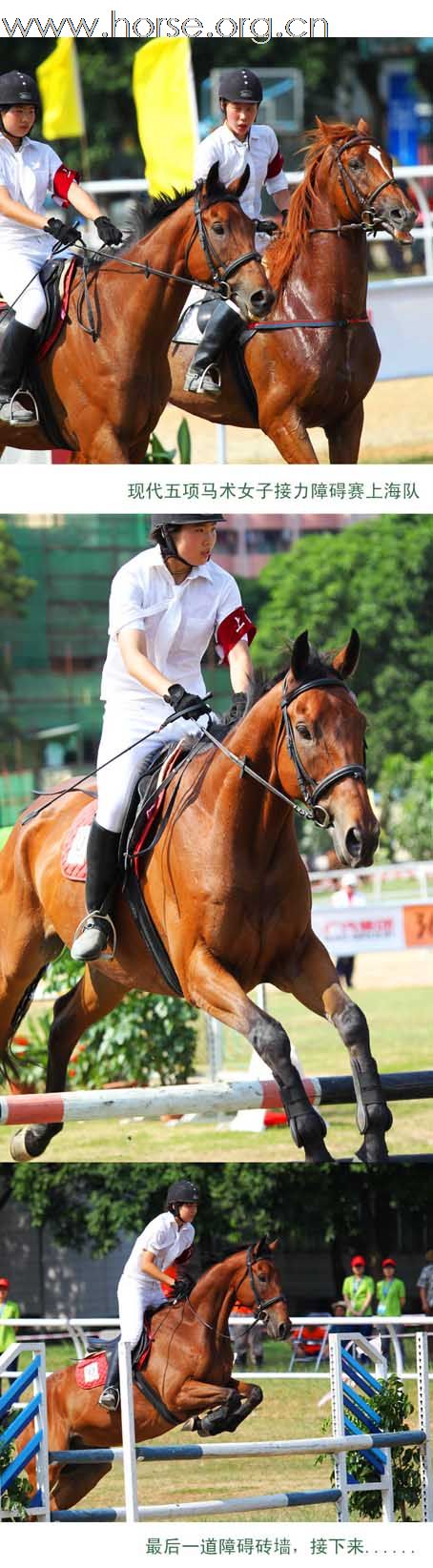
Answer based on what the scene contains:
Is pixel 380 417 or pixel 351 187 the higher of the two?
pixel 380 417

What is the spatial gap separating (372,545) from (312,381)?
19.4m

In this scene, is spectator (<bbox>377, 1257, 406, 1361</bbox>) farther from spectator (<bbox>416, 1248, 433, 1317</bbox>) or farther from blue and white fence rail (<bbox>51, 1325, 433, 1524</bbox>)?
blue and white fence rail (<bbox>51, 1325, 433, 1524</bbox>)

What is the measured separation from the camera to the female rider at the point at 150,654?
526cm

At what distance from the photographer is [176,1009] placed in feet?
38.8

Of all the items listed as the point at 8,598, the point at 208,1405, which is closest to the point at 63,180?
the point at 208,1405

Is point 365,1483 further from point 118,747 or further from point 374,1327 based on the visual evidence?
point 374,1327

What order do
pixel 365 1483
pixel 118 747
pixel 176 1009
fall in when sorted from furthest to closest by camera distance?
pixel 176 1009 < pixel 365 1483 < pixel 118 747

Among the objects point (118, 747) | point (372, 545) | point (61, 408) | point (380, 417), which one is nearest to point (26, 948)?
point (118, 747)

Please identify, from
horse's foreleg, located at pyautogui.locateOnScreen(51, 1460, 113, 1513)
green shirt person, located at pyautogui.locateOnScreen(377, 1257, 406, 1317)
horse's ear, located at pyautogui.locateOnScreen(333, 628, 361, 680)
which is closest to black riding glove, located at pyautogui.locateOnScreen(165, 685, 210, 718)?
horse's ear, located at pyautogui.locateOnScreen(333, 628, 361, 680)

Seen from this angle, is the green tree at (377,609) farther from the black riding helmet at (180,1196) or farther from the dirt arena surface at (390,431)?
the black riding helmet at (180,1196)

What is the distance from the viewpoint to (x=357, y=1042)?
4762mm

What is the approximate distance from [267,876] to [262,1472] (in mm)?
5414

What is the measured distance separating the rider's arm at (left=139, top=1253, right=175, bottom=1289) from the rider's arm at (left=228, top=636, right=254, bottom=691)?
2.92m

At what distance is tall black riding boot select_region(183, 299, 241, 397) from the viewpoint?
6133 millimetres
